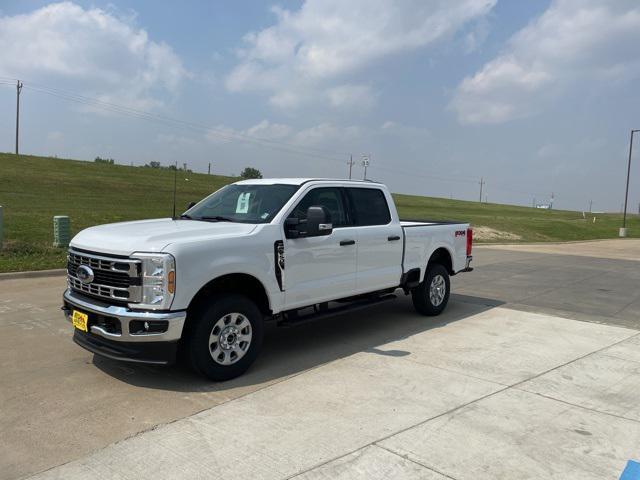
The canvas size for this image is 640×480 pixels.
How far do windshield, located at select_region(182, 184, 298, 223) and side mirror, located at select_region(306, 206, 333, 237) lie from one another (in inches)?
15.8

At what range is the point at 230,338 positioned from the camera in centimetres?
502

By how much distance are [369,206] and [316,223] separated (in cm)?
157

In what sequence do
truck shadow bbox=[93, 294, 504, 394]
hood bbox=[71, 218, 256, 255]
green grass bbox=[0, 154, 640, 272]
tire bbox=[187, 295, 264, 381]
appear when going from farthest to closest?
green grass bbox=[0, 154, 640, 272] → truck shadow bbox=[93, 294, 504, 394] → tire bbox=[187, 295, 264, 381] → hood bbox=[71, 218, 256, 255]

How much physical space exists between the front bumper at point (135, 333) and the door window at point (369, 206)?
2.74 metres

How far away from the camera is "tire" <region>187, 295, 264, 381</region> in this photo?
4.75 metres

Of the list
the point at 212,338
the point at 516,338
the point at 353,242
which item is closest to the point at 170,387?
the point at 212,338

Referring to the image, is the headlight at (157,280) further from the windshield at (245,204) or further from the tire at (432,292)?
the tire at (432,292)

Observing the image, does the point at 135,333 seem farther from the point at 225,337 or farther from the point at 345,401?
the point at 345,401

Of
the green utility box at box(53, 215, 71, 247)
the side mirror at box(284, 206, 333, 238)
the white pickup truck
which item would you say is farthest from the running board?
the green utility box at box(53, 215, 71, 247)

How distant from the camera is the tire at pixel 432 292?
773 centimetres

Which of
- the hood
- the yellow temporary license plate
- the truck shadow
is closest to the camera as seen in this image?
the hood

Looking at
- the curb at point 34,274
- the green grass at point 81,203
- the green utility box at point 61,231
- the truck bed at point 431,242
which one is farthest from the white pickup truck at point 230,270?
the green utility box at point 61,231

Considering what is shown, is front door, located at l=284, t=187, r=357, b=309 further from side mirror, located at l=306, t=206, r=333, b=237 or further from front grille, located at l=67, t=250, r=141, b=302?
front grille, located at l=67, t=250, r=141, b=302

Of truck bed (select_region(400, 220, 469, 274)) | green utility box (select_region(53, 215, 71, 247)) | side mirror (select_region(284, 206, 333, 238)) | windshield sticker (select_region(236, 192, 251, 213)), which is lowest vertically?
green utility box (select_region(53, 215, 71, 247))
